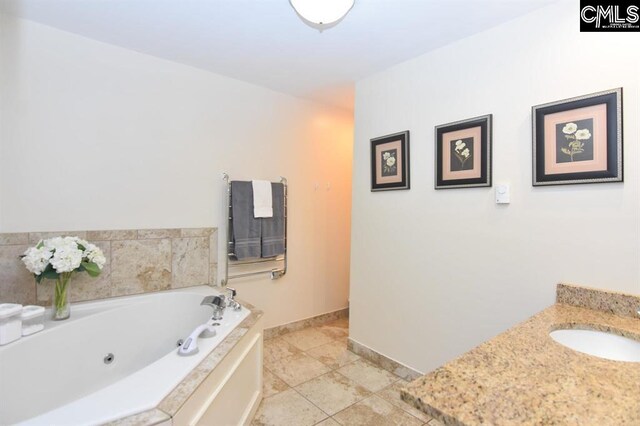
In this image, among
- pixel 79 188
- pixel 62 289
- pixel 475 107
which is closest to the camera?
pixel 62 289

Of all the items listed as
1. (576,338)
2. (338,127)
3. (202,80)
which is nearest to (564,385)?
(576,338)

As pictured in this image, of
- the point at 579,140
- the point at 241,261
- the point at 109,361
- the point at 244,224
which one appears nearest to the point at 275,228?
the point at 244,224

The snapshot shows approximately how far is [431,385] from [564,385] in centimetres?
34

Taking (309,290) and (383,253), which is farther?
(309,290)

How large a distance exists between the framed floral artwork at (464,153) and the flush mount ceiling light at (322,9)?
3.24 feet

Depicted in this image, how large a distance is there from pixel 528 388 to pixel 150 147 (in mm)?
2600

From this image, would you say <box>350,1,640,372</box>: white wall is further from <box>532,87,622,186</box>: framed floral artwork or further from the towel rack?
the towel rack

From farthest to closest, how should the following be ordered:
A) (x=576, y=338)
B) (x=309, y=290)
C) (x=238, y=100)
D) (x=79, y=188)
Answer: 1. (x=309, y=290)
2. (x=238, y=100)
3. (x=79, y=188)
4. (x=576, y=338)

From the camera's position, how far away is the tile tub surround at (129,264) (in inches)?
76.0

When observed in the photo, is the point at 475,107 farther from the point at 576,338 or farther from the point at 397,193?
the point at 576,338

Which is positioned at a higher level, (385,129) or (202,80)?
(202,80)

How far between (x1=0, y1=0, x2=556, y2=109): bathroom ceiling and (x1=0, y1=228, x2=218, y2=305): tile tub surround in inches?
52.7

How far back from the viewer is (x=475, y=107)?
196cm

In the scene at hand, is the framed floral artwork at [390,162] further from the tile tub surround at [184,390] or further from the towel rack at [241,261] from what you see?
the tile tub surround at [184,390]
